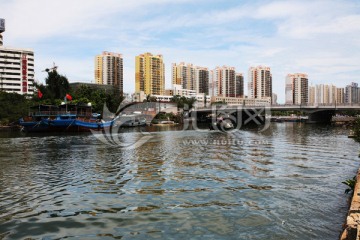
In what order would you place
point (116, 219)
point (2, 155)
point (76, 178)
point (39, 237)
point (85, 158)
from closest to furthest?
point (39, 237)
point (116, 219)
point (76, 178)
point (85, 158)
point (2, 155)

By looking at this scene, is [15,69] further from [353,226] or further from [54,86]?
[353,226]

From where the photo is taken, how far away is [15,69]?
142500 mm

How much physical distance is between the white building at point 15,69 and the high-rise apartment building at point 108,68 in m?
45.4

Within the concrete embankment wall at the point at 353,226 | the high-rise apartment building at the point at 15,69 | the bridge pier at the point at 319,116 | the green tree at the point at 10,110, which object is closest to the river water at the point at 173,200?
the concrete embankment wall at the point at 353,226

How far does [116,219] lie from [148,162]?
461 inches

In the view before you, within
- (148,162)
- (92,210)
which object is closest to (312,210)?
(92,210)

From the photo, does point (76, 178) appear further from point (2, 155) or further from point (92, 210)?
point (2, 155)

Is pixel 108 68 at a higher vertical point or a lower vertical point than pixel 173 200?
higher

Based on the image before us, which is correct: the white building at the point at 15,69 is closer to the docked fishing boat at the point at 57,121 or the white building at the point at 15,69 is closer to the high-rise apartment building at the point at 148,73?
the high-rise apartment building at the point at 148,73

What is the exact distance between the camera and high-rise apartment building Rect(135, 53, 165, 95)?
18950cm

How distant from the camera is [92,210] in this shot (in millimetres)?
11141

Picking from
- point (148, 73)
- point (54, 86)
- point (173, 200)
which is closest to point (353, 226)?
point (173, 200)

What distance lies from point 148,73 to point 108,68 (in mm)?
22931

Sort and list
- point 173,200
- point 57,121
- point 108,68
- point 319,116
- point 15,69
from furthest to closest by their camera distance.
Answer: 1. point 108,68
2. point 15,69
3. point 319,116
4. point 57,121
5. point 173,200
